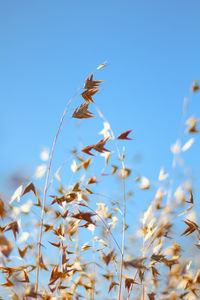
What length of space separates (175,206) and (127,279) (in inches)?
12.6

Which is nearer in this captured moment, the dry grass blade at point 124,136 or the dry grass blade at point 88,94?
the dry grass blade at point 124,136

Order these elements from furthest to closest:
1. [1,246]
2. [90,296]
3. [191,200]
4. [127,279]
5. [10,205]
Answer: [90,296] < [191,200] < [127,279] < [10,205] < [1,246]

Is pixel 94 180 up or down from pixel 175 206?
up

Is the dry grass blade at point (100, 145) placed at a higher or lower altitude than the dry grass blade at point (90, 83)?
lower

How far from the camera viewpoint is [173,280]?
1064 mm

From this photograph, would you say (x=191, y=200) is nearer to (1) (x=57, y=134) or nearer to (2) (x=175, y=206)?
(2) (x=175, y=206)

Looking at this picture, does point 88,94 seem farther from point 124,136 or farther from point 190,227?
point 190,227

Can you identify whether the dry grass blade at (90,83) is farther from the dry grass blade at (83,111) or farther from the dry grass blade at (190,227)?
the dry grass blade at (190,227)

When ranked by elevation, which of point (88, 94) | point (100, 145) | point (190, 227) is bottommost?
point (190, 227)

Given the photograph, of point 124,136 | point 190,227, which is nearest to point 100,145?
point 124,136

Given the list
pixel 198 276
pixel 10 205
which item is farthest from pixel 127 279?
pixel 10 205

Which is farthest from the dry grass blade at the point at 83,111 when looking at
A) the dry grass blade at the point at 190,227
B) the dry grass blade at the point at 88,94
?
the dry grass blade at the point at 190,227

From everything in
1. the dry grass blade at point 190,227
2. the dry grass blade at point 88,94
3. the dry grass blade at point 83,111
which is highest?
the dry grass blade at point 88,94

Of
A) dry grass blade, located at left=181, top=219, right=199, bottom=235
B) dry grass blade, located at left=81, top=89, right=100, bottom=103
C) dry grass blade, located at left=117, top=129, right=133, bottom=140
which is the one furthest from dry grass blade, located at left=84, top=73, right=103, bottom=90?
dry grass blade, located at left=181, top=219, right=199, bottom=235
